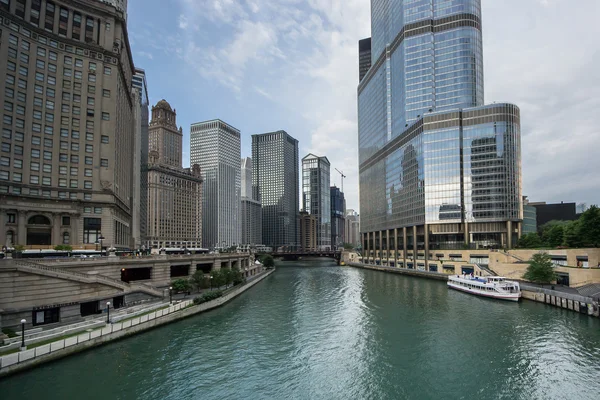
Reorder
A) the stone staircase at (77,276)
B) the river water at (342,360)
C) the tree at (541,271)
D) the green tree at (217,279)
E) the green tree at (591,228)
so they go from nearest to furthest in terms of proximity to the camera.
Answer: the river water at (342,360), the stone staircase at (77,276), the green tree at (217,279), the tree at (541,271), the green tree at (591,228)

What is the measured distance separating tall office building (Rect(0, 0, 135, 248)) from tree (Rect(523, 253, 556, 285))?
3563 inches

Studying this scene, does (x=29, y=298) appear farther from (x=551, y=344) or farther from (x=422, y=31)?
(x=422, y=31)

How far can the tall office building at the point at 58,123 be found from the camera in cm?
6512

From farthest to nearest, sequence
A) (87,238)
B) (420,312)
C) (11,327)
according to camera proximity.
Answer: (87,238) < (420,312) < (11,327)

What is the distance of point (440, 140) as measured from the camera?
140m

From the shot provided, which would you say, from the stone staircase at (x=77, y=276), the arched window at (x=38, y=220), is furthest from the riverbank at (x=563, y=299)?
the arched window at (x=38, y=220)

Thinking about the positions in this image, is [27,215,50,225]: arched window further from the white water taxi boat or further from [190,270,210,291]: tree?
the white water taxi boat

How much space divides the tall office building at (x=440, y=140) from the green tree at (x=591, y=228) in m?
45.3

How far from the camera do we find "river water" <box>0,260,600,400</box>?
3064cm

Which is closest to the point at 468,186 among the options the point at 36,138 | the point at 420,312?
the point at 420,312

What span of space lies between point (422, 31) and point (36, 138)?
6108 inches

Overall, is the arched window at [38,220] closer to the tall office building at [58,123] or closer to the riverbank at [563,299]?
the tall office building at [58,123]

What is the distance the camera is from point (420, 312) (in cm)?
6225

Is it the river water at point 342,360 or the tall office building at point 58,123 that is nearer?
the river water at point 342,360
